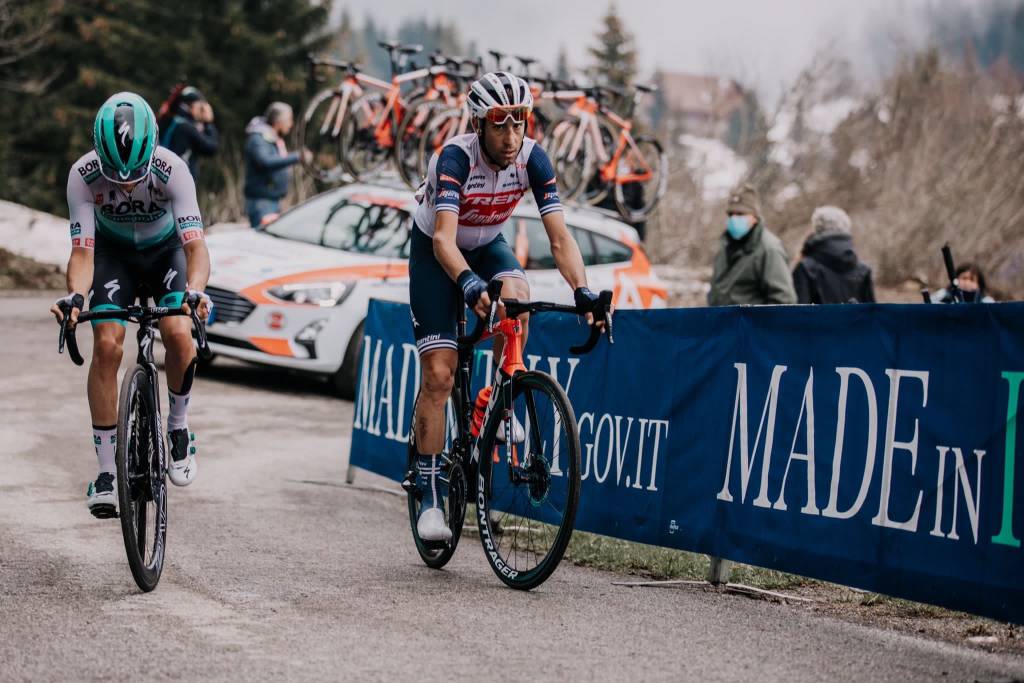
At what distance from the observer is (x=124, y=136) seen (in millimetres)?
6043

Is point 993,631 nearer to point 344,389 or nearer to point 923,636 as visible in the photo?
point 923,636

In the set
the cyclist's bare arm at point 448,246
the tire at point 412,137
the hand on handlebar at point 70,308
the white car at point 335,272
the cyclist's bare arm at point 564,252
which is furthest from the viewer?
the tire at point 412,137

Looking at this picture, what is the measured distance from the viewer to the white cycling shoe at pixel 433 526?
663 cm

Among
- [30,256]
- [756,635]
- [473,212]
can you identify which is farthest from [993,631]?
[30,256]

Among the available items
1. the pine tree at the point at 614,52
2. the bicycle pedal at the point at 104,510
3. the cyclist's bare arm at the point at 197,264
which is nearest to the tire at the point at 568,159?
the cyclist's bare arm at the point at 197,264

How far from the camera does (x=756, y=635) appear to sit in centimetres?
572

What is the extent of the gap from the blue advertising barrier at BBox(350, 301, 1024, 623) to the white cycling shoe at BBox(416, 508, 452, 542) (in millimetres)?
1164

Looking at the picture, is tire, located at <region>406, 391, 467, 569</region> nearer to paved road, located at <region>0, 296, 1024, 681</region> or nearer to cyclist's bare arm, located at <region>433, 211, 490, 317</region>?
paved road, located at <region>0, 296, 1024, 681</region>

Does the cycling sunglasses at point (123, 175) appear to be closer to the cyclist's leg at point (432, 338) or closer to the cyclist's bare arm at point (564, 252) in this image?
the cyclist's leg at point (432, 338)

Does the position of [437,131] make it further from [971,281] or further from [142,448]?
[142,448]

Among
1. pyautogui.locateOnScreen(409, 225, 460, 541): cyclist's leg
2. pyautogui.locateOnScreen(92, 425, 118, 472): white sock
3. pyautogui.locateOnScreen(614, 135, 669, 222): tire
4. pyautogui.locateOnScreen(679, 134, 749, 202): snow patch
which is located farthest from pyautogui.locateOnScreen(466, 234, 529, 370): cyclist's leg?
pyautogui.locateOnScreen(679, 134, 749, 202): snow patch

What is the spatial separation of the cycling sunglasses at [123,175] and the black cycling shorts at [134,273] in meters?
0.42

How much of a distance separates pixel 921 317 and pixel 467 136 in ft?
6.91

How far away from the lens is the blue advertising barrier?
222 inches
